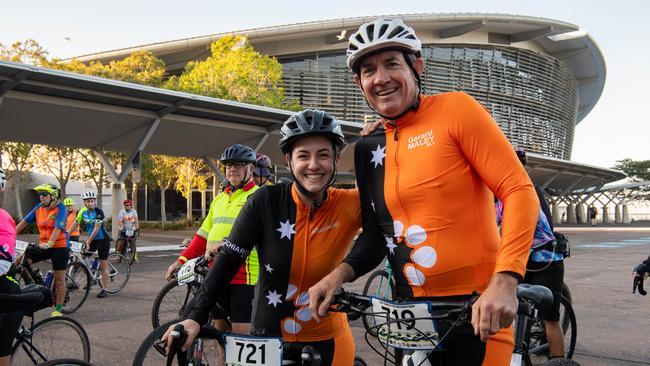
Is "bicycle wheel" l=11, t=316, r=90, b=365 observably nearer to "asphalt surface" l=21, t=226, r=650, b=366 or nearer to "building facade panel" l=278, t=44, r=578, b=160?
"asphalt surface" l=21, t=226, r=650, b=366

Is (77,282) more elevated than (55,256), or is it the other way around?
(55,256)

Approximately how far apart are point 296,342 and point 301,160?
2.88 ft

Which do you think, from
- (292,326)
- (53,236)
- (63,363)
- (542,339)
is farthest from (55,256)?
(542,339)

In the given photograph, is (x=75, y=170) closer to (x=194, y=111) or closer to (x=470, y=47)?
(x=194, y=111)

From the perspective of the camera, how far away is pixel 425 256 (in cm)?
209

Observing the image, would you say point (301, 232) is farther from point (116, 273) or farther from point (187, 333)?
point (116, 273)

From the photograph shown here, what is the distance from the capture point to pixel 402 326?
1976 millimetres

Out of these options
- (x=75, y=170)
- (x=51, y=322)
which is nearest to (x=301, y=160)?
(x=51, y=322)

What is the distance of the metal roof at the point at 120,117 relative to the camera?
15.5 metres

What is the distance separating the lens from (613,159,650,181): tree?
76.6 meters

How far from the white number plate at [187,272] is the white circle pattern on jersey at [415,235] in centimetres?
398

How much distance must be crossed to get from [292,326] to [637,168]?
87.8 meters

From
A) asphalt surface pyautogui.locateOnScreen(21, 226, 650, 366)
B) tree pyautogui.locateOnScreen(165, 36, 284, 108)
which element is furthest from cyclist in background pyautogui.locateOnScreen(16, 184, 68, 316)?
tree pyautogui.locateOnScreen(165, 36, 284, 108)

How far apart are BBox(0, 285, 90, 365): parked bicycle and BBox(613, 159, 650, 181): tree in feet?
282
